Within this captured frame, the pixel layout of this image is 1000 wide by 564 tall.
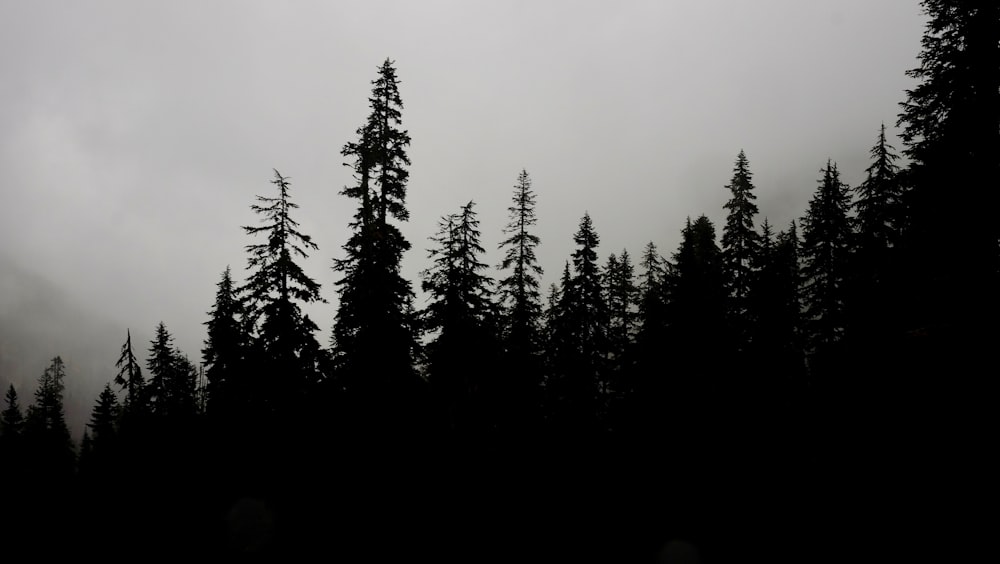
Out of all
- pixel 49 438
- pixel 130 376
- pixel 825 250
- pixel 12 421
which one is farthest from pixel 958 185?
pixel 12 421

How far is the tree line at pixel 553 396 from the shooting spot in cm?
1380

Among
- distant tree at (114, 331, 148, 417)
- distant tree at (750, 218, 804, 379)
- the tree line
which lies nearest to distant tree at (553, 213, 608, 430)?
the tree line

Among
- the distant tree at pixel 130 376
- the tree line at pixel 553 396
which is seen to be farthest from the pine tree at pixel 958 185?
the distant tree at pixel 130 376

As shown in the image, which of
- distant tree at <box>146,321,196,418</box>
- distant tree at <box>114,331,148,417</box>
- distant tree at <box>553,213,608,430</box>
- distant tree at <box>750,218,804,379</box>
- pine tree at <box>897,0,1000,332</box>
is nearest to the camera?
pine tree at <box>897,0,1000,332</box>

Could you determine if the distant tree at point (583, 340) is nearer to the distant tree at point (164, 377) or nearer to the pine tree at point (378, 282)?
the pine tree at point (378, 282)

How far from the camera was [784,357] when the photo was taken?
22.8m

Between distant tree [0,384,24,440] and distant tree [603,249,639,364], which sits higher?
distant tree [603,249,639,364]

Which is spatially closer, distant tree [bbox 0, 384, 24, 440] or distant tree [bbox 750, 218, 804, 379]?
distant tree [bbox 750, 218, 804, 379]

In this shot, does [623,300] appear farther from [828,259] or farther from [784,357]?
[784,357]

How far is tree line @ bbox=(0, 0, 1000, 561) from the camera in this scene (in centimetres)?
1380

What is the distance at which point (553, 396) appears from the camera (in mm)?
30422

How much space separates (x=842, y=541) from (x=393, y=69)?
2601 cm

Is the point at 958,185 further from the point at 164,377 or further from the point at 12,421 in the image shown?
the point at 12,421

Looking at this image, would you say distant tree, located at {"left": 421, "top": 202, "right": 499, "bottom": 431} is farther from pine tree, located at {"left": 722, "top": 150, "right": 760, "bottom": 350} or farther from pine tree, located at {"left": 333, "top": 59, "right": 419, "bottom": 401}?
pine tree, located at {"left": 722, "top": 150, "right": 760, "bottom": 350}
